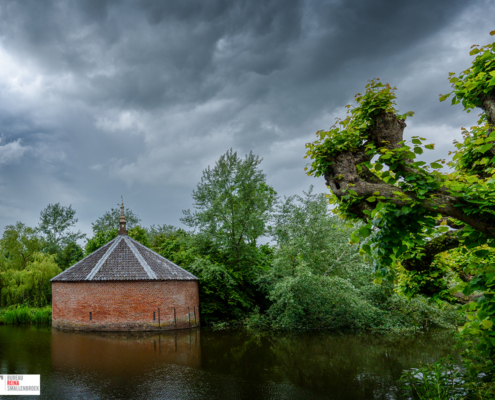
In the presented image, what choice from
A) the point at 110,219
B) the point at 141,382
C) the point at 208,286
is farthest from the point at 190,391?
the point at 110,219

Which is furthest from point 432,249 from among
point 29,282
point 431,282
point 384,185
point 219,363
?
point 29,282

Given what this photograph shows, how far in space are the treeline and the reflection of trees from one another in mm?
1438

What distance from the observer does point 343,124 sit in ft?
18.7

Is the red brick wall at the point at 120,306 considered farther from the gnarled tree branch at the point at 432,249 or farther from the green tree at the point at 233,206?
the gnarled tree branch at the point at 432,249

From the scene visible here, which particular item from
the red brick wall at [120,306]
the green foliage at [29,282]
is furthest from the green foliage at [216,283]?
the green foliage at [29,282]

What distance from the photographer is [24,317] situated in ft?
75.1

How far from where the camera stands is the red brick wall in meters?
18.7

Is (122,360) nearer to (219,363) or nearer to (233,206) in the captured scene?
(219,363)

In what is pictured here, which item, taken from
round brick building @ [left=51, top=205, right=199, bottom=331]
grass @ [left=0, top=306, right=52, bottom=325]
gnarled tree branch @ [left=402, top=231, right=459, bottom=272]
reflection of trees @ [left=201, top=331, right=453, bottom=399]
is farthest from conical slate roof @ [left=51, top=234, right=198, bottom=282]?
gnarled tree branch @ [left=402, top=231, right=459, bottom=272]

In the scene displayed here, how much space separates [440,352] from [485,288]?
1055cm

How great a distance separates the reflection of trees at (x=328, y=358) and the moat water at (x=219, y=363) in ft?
0.09

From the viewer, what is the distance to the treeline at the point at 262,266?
55.1ft

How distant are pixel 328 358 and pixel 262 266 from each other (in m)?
12.1

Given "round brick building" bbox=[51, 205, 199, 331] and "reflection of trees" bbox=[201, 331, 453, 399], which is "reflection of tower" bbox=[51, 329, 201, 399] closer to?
"round brick building" bbox=[51, 205, 199, 331]
